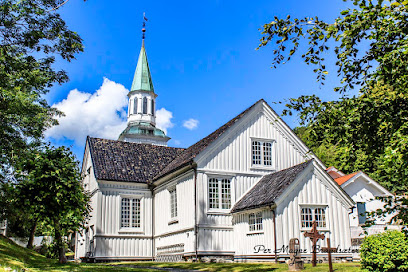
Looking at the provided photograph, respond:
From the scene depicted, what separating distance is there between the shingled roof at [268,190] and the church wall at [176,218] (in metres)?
2.60

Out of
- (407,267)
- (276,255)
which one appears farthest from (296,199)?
(407,267)

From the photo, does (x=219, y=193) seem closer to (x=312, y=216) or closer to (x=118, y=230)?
(x=312, y=216)

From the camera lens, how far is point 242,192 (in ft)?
75.3

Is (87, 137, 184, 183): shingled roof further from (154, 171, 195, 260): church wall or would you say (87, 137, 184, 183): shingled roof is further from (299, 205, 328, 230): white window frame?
(299, 205, 328, 230): white window frame

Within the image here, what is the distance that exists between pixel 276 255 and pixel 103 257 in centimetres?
1179

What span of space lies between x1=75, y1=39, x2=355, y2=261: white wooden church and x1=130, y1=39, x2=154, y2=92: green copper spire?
Answer: 26.5 m

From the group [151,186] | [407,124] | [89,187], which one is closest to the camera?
[407,124]

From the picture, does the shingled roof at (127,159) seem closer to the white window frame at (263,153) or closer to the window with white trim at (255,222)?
the white window frame at (263,153)

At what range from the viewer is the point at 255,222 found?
20.1 m

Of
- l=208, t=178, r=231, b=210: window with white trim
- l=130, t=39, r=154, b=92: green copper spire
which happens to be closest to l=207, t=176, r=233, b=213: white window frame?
l=208, t=178, r=231, b=210: window with white trim

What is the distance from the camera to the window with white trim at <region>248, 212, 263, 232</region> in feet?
64.6

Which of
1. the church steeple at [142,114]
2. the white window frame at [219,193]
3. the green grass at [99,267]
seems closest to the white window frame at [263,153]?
the white window frame at [219,193]

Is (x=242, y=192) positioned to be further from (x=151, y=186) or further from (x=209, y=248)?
(x=151, y=186)

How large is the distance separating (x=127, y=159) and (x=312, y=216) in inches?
567
